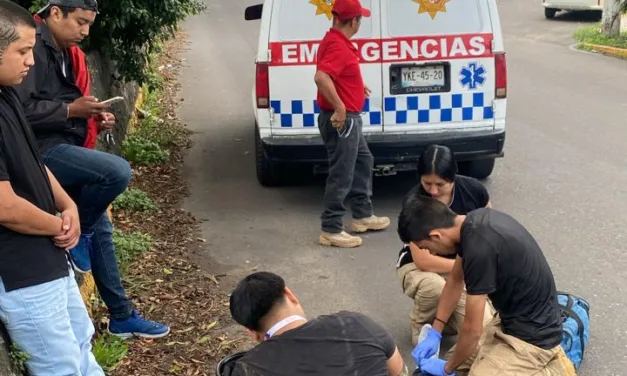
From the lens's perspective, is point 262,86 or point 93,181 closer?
point 93,181

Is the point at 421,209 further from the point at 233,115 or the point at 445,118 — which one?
the point at 233,115

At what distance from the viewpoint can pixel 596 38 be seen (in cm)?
1538

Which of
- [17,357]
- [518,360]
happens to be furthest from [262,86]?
[17,357]

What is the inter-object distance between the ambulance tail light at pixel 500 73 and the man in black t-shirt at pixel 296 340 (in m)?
3.86

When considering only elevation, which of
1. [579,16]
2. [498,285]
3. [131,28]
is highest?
→ [131,28]

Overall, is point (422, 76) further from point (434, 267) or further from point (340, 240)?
point (434, 267)

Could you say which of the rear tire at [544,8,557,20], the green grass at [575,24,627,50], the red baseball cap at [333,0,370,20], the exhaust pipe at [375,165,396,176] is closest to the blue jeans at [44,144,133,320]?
the red baseball cap at [333,0,370,20]

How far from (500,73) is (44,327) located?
432 centimetres

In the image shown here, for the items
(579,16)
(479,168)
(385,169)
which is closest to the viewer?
(385,169)

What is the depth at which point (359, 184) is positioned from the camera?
587cm

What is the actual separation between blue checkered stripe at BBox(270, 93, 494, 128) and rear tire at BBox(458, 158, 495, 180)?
0.76m

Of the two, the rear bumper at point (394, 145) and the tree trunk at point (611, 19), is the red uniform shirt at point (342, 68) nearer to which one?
the rear bumper at point (394, 145)

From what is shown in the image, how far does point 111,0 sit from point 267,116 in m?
1.70

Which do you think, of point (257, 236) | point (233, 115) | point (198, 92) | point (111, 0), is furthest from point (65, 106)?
point (198, 92)
